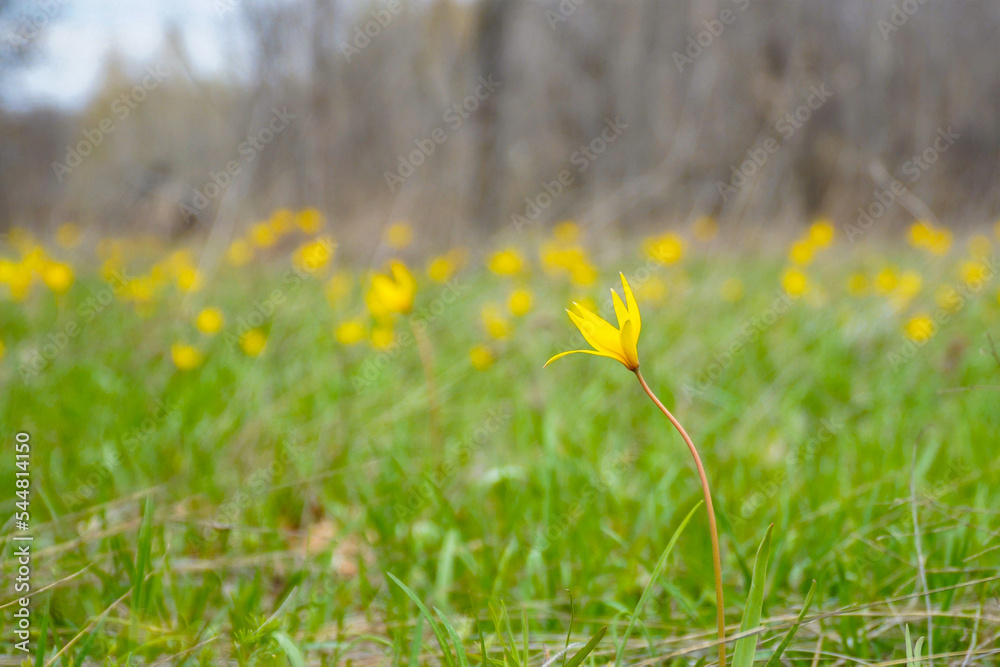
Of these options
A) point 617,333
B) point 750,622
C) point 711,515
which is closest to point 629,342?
point 617,333

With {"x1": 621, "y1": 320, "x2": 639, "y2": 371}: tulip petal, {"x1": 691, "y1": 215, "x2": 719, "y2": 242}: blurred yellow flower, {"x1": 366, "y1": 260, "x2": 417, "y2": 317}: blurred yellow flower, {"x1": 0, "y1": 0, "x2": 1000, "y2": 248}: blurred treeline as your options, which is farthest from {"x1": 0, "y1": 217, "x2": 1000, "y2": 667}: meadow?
{"x1": 0, "y1": 0, "x2": 1000, "y2": 248}: blurred treeline

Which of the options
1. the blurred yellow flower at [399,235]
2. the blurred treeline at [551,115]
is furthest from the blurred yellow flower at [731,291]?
the blurred yellow flower at [399,235]

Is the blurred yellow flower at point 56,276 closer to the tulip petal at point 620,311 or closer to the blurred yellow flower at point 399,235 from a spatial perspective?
the blurred yellow flower at point 399,235

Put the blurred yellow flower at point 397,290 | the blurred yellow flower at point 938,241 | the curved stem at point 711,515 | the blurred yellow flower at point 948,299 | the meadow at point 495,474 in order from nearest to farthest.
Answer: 1. the curved stem at point 711,515
2. the meadow at point 495,474
3. the blurred yellow flower at point 397,290
4. the blurred yellow flower at point 938,241
5. the blurred yellow flower at point 948,299

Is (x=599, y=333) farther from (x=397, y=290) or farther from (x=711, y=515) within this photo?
(x=397, y=290)

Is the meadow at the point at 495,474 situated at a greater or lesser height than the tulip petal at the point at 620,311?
lesser

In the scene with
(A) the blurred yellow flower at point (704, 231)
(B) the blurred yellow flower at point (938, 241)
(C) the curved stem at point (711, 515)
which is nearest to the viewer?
(C) the curved stem at point (711, 515)
